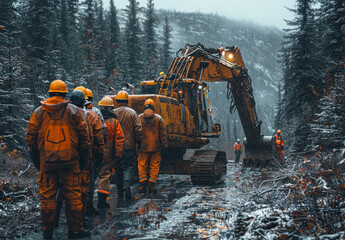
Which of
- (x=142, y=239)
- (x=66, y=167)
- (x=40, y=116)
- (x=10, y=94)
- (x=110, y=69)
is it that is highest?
(x=40, y=116)

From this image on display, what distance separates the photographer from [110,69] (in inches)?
2159

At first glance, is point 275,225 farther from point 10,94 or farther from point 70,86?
point 70,86

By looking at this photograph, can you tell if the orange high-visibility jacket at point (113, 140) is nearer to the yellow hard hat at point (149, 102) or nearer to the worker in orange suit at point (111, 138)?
the worker in orange suit at point (111, 138)

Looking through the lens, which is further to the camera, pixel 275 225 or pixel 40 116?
pixel 40 116

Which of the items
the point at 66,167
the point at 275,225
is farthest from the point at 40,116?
the point at 275,225

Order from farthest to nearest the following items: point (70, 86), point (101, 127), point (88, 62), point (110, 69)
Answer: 1. point (110, 69)
2. point (88, 62)
3. point (70, 86)
4. point (101, 127)

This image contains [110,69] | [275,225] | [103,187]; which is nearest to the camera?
[275,225]

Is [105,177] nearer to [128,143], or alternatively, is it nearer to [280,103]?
[128,143]

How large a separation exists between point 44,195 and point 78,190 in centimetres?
49

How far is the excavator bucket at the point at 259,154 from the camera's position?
16.5 metres

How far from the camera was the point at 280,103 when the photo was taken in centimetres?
3897

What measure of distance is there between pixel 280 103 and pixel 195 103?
28381 millimetres

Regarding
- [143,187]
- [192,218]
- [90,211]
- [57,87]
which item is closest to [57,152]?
[57,87]

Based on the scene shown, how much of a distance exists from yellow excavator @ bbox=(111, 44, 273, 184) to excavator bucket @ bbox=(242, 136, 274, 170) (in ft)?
2.16
